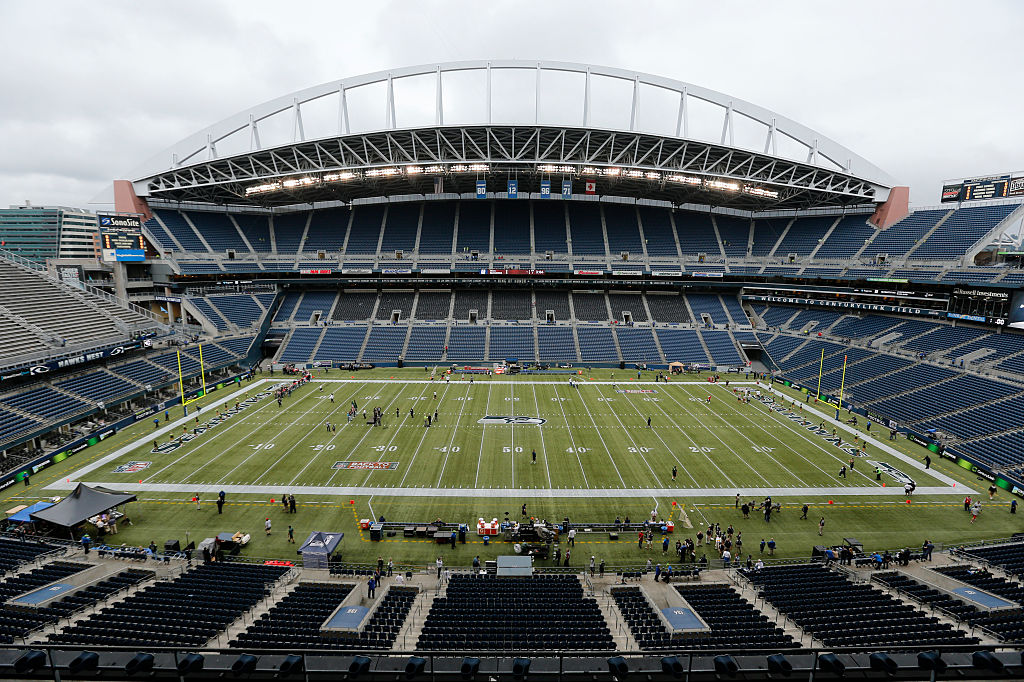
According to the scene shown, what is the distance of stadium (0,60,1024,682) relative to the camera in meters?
12.0

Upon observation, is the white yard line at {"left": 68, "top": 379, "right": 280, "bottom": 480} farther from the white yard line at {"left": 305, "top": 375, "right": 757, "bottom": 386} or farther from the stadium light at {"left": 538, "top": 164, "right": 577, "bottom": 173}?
the stadium light at {"left": 538, "top": 164, "right": 577, "bottom": 173}

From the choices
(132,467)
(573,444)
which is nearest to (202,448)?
(132,467)

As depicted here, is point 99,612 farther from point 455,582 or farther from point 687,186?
point 687,186

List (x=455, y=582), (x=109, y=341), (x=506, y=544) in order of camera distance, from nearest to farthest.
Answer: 1. (x=455, y=582)
2. (x=506, y=544)
3. (x=109, y=341)

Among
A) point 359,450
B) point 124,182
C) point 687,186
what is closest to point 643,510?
point 359,450

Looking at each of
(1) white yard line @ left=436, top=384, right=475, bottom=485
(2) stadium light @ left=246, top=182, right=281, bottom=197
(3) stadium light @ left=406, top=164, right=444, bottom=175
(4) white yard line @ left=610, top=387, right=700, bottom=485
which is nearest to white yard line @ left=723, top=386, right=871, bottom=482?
(4) white yard line @ left=610, top=387, right=700, bottom=485

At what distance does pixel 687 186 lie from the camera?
57.4 meters

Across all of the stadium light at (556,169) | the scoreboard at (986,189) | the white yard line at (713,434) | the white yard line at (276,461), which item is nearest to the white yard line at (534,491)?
the white yard line at (276,461)

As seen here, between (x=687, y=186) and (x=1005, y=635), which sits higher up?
(x=687, y=186)

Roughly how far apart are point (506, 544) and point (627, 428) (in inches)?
623

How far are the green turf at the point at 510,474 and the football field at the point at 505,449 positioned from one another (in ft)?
0.44

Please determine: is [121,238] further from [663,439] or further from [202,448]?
[663,439]

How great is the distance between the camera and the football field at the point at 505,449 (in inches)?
931

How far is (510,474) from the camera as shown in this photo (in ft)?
81.0
